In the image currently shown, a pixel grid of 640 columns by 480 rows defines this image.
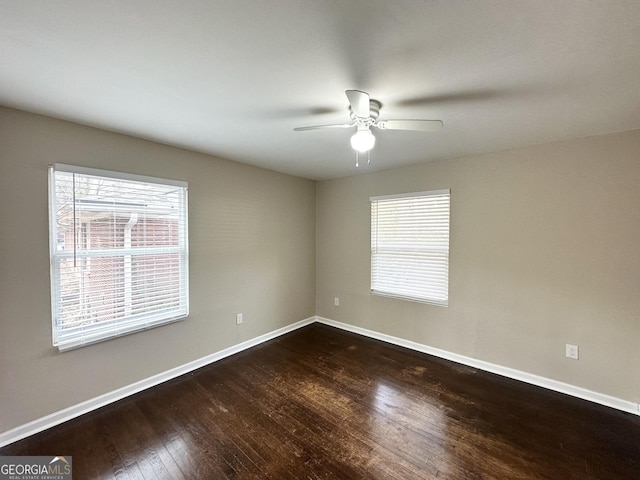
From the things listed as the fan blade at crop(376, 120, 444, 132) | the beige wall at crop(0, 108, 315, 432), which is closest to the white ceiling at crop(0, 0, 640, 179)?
the fan blade at crop(376, 120, 444, 132)

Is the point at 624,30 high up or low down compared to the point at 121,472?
up

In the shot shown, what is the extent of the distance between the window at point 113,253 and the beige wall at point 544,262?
2.51m

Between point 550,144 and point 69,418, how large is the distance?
15.7ft

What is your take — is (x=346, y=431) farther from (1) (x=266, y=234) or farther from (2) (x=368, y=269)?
(1) (x=266, y=234)

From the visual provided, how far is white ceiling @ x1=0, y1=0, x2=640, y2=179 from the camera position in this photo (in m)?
1.09

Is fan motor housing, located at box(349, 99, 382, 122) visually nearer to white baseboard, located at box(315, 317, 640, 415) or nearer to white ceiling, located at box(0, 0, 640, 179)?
white ceiling, located at box(0, 0, 640, 179)

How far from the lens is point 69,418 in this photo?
2127mm

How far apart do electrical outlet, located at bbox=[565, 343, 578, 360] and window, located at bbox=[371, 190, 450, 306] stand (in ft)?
3.61

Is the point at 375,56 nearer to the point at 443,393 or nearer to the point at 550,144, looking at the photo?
the point at 550,144

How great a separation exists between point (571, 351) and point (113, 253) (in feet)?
13.9

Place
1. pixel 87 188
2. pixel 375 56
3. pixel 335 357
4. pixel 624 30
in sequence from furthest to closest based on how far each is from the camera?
pixel 335 357 → pixel 87 188 → pixel 375 56 → pixel 624 30

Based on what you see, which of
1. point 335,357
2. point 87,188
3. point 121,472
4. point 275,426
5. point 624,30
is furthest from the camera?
point 335,357

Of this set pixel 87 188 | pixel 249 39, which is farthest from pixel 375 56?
pixel 87 188

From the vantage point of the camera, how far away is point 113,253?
2363 mm
